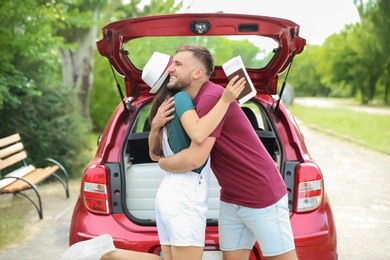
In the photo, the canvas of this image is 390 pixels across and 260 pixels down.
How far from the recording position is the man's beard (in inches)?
115

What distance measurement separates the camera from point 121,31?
3785 millimetres

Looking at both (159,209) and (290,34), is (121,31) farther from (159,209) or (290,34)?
(159,209)

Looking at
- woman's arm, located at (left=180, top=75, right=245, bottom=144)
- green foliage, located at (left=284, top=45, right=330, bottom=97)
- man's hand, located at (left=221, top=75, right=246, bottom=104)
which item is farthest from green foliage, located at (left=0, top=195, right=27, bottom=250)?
green foliage, located at (left=284, top=45, right=330, bottom=97)

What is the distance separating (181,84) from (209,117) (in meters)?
0.27

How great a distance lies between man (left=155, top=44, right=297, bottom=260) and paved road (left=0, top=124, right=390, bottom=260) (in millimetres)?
2502

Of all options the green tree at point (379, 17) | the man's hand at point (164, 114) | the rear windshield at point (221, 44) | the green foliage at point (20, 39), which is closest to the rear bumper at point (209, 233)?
the man's hand at point (164, 114)

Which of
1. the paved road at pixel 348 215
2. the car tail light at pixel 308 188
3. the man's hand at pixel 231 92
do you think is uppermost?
the man's hand at pixel 231 92

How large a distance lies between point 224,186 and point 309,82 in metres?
99.5

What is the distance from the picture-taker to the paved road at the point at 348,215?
549 cm

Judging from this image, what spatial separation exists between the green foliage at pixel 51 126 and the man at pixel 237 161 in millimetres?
6455

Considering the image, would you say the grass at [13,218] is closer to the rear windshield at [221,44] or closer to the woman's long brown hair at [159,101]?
the rear windshield at [221,44]

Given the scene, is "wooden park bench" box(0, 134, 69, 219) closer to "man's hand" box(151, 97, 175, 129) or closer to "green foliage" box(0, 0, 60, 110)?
"green foliage" box(0, 0, 60, 110)

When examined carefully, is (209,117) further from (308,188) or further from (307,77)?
(307,77)

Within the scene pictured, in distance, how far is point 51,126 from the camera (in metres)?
9.28
